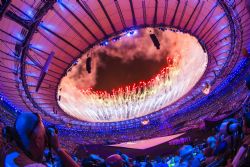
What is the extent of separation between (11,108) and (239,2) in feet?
42.7

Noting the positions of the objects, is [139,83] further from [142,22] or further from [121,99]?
[142,22]

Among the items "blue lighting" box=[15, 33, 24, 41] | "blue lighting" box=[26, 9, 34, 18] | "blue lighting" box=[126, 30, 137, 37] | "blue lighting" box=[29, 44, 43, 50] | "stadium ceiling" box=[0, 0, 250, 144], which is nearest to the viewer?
"blue lighting" box=[26, 9, 34, 18]

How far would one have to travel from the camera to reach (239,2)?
14.9m

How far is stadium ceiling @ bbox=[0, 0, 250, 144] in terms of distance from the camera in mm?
14133

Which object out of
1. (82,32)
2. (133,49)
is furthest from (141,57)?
(82,32)

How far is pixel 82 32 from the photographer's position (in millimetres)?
16719

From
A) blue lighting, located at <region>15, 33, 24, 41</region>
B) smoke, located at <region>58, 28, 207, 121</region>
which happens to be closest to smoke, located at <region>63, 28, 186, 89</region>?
smoke, located at <region>58, 28, 207, 121</region>

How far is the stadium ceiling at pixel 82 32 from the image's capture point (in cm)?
1413

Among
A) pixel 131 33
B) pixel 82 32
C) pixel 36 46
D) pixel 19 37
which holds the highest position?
pixel 131 33

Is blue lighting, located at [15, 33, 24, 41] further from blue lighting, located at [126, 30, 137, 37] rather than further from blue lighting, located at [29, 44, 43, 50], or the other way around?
blue lighting, located at [126, 30, 137, 37]

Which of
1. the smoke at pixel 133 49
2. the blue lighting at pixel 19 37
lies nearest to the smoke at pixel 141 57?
the smoke at pixel 133 49

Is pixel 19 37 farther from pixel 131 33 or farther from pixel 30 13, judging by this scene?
pixel 131 33

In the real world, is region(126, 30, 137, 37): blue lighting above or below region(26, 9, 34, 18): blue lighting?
above

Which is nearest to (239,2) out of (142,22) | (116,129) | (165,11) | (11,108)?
(165,11)
